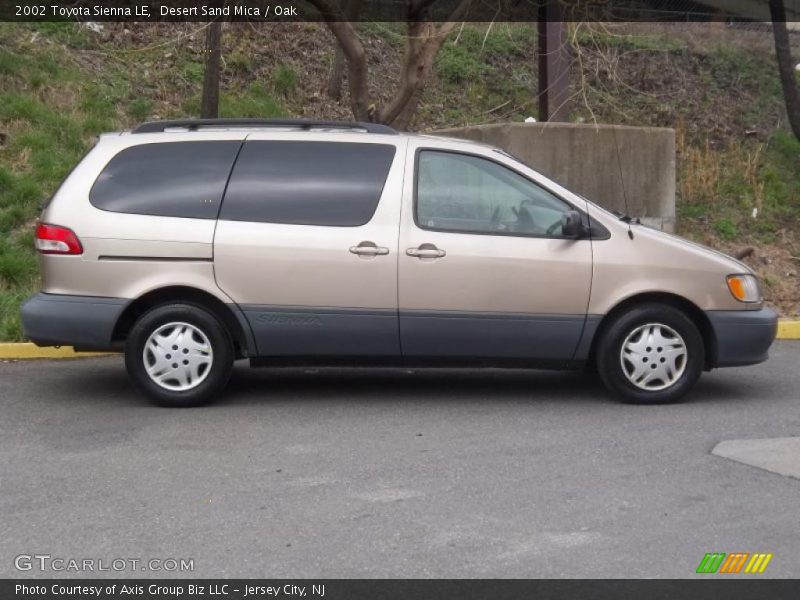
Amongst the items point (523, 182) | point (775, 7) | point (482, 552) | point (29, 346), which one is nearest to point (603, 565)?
point (482, 552)

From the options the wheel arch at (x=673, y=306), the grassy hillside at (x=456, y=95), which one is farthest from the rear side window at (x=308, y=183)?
the grassy hillside at (x=456, y=95)

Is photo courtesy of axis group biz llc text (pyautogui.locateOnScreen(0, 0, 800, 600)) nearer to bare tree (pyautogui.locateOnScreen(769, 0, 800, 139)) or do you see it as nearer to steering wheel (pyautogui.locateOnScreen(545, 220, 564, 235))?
steering wheel (pyautogui.locateOnScreen(545, 220, 564, 235))

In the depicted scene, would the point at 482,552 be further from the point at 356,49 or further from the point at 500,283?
the point at 356,49

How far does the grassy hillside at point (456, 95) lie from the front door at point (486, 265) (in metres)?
4.55

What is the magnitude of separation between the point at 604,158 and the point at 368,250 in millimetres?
5602

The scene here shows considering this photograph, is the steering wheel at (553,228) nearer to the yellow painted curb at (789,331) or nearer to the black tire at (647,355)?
the black tire at (647,355)

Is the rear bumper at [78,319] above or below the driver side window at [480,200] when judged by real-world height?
below

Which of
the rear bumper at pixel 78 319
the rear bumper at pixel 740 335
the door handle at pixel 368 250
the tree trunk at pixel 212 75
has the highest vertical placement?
the tree trunk at pixel 212 75

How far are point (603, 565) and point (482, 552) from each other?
51cm

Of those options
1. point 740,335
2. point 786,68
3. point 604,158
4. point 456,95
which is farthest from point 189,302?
point 786,68

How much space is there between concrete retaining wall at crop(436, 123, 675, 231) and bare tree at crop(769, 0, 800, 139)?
11.1 feet

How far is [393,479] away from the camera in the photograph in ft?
19.3

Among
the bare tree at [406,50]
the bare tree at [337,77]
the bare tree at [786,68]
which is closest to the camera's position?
the bare tree at [406,50]

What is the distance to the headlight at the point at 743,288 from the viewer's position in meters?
7.53
